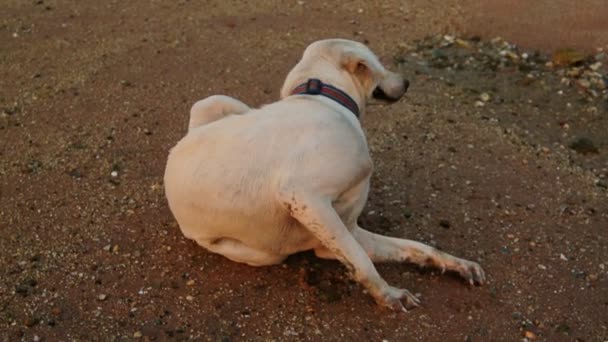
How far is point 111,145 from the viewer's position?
5414 mm

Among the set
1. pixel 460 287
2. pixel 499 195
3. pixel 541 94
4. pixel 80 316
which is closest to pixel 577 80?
pixel 541 94

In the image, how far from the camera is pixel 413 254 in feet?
13.4

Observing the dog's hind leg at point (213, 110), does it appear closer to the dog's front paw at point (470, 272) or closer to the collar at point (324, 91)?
the collar at point (324, 91)

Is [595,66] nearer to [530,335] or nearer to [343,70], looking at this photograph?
[343,70]

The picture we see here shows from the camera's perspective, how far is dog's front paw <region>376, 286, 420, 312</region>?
3.73 m

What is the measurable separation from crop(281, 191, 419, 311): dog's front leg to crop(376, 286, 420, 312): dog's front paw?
0.21 feet

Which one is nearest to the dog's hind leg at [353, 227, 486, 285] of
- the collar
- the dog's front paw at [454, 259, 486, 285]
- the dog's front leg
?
the dog's front paw at [454, 259, 486, 285]

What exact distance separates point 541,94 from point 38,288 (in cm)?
414

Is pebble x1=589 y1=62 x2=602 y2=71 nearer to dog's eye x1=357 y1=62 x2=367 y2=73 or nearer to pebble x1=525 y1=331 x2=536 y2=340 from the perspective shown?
dog's eye x1=357 y1=62 x2=367 y2=73

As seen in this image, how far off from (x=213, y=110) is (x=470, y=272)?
1.62 m

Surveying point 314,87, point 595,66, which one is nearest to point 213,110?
point 314,87

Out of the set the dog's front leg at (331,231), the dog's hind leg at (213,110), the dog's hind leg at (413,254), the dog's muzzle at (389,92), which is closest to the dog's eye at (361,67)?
the dog's muzzle at (389,92)

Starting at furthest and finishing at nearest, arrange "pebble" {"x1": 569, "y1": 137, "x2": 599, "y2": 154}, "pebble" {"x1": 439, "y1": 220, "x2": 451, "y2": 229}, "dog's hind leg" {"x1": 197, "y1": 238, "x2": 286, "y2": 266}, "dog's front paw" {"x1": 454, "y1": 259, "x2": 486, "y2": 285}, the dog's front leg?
1. "pebble" {"x1": 569, "y1": 137, "x2": 599, "y2": 154}
2. "pebble" {"x1": 439, "y1": 220, "x2": 451, "y2": 229}
3. "dog's front paw" {"x1": 454, "y1": 259, "x2": 486, "y2": 285}
4. "dog's hind leg" {"x1": 197, "y1": 238, "x2": 286, "y2": 266}
5. the dog's front leg

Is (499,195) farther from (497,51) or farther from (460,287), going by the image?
(497,51)
